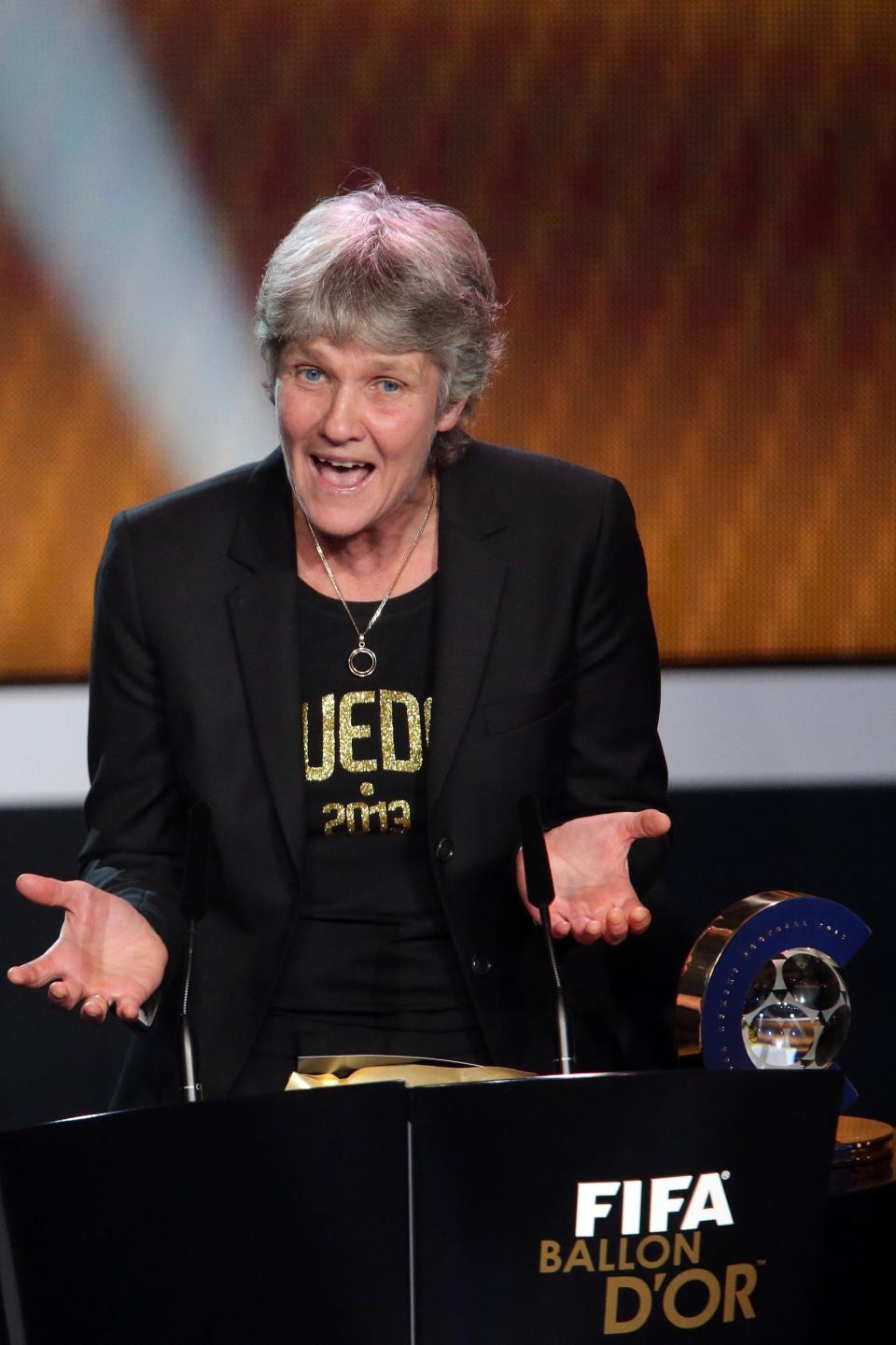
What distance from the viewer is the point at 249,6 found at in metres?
2.18

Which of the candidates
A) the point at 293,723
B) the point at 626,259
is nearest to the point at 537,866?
the point at 293,723

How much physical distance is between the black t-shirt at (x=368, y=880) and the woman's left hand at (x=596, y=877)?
0.58ft

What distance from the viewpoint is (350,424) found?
143 centimetres

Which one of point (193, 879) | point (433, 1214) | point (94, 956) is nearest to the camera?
point (433, 1214)

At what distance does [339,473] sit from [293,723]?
233mm

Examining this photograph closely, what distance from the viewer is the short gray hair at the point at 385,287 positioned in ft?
4.66

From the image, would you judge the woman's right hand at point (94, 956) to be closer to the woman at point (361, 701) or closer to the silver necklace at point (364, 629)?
the woman at point (361, 701)

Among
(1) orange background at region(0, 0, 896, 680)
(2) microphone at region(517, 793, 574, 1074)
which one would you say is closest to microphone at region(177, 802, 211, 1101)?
(2) microphone at region(517, 793, 574, 1074)

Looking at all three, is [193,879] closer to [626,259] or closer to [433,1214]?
[433,1214]

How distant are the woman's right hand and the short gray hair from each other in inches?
20.1

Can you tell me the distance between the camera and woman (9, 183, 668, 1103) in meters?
1.46

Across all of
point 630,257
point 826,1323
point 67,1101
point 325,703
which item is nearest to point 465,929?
point 325,703

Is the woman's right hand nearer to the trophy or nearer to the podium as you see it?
the podium

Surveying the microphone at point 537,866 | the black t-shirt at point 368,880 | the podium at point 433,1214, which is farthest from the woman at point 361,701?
the podium at point 433,1214
